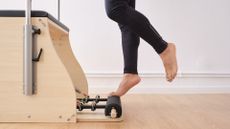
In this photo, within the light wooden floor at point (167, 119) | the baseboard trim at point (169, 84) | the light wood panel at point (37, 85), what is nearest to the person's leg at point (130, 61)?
the light wooden floor at point (167, 119)

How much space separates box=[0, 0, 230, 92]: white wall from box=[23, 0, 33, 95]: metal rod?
132 cm

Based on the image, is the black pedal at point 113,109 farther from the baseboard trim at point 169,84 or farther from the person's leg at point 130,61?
the baseboard trim at point 169,84

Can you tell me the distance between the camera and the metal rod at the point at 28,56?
1.30 meters

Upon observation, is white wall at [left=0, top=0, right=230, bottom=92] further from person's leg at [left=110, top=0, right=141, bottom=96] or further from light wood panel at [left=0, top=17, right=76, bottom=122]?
light wood panel at [left=0, top=17, right=76, bottom=122]

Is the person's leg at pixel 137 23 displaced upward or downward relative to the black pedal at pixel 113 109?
upward

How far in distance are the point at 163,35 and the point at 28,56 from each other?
1593 millimetres

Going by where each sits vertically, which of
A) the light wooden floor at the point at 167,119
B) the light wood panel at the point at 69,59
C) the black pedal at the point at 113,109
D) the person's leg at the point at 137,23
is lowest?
the light wooden floor at the point at 167,119

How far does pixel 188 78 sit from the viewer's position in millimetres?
2715

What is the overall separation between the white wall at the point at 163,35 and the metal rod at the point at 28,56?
1324 mm

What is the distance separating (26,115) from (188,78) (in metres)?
1.70

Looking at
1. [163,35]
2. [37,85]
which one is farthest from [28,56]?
[163,35]

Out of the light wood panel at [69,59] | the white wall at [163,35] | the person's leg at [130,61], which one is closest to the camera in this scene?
→ the person's leg at [130,61]

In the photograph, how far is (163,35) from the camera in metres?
2.69

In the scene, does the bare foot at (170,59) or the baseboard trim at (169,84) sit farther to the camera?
the baseboard trim at (169,84)
